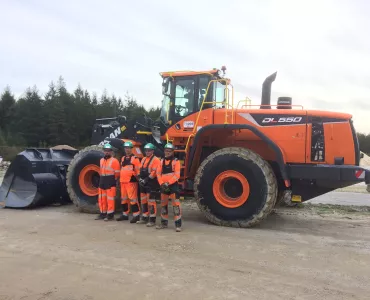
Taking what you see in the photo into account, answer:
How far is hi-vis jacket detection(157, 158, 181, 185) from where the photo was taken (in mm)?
7191

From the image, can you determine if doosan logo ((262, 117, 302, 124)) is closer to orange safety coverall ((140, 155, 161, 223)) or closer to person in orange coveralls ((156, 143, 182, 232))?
person in orange coveralls ((156, 143, 182, 232))

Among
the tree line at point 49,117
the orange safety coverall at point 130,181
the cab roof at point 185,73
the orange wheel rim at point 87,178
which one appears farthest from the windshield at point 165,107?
the tree line at point 49,117

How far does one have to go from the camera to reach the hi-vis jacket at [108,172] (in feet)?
26.2

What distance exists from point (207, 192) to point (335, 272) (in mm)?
3061

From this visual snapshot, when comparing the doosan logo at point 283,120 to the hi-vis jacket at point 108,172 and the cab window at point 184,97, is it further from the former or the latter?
the hi-vis jacket at point 108,172

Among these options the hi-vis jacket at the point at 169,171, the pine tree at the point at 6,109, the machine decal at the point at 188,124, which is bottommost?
the hi-vis jacket at the point at 169,171

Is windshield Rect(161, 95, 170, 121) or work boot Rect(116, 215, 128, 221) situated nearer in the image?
work boot Rect(116, 215, 128, 221)

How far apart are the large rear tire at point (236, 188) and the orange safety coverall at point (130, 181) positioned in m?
1.25

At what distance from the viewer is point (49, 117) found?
49719mm

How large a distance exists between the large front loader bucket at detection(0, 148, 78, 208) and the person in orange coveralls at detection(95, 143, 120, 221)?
6.43ft

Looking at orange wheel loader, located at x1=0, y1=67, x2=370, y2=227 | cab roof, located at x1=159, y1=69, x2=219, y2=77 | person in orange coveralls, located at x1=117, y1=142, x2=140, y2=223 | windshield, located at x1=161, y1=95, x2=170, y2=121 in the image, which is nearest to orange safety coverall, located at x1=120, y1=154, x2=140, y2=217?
person in orange coveralls, located at x1=117, y1=142, x2=140, y2=223

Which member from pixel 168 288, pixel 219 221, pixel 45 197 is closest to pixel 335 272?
pixel 168 288

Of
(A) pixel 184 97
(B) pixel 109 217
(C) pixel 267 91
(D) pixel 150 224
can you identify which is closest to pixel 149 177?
(D) pixel 150 224

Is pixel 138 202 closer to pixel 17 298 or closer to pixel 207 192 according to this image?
pixel 207 192
